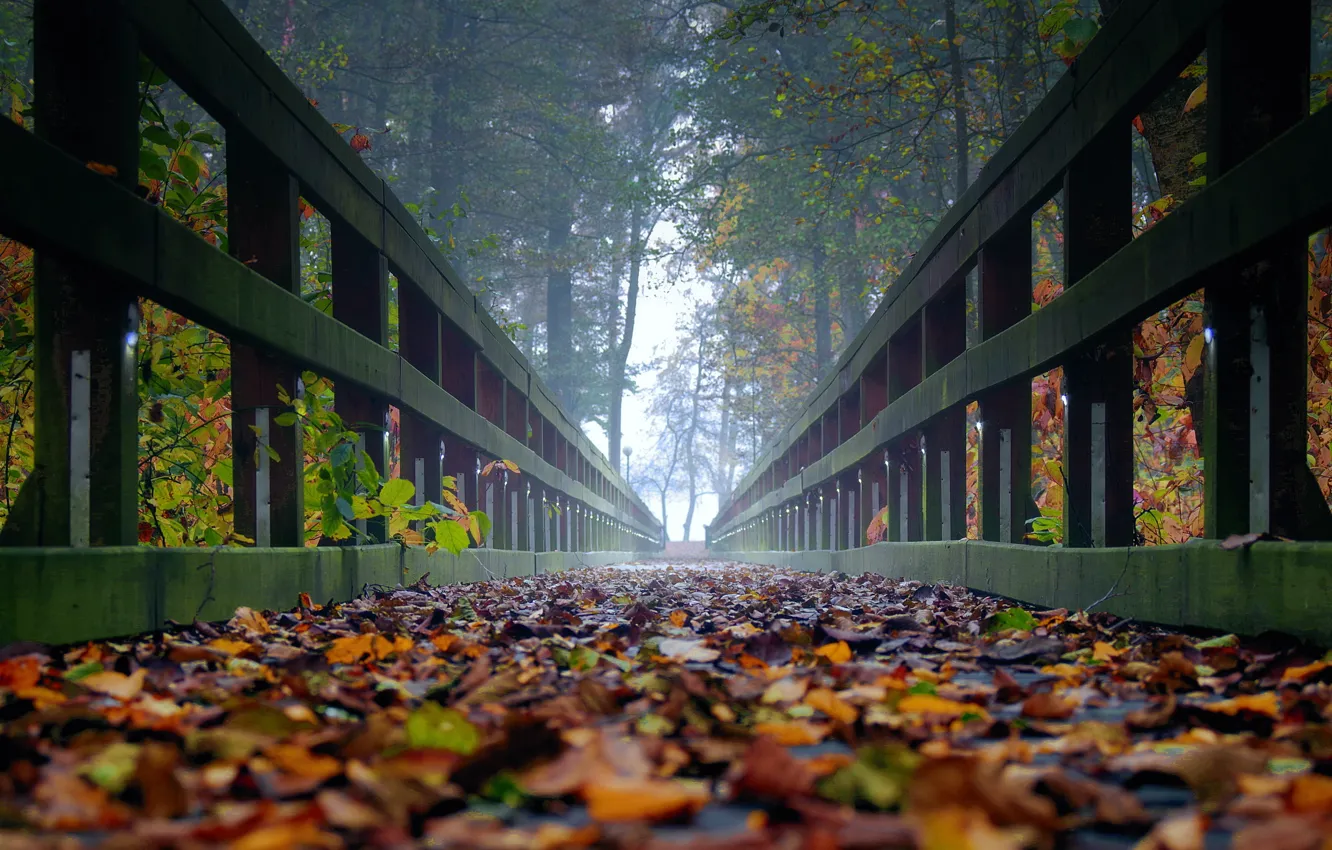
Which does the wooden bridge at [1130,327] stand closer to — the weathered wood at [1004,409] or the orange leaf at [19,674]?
the weathered wood at [1004,409]

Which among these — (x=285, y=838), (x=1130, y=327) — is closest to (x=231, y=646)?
(x=285, y=838)

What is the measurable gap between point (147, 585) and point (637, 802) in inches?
91.9

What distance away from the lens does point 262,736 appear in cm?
188

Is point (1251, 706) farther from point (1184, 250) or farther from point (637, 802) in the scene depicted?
point (1184, 250)

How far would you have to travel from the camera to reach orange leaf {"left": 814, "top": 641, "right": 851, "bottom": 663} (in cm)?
306

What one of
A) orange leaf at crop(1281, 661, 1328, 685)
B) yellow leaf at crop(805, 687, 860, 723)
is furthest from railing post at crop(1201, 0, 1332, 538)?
yellow leaf at crop(805, 687, 860, 723)

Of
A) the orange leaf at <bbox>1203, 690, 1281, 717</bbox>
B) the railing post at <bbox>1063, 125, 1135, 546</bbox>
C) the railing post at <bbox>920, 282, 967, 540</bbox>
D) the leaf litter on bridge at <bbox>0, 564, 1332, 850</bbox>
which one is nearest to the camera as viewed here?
the leaf litter on bridge at <bbox>0, 564, 1332, 850</bbox>

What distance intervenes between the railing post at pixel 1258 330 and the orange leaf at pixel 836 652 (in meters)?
1.10

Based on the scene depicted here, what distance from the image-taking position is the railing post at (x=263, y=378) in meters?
4.45

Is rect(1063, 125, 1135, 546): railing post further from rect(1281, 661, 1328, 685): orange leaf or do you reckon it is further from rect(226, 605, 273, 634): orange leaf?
rect(226, 605, 273, 634): orange leaf

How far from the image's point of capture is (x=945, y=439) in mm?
7195

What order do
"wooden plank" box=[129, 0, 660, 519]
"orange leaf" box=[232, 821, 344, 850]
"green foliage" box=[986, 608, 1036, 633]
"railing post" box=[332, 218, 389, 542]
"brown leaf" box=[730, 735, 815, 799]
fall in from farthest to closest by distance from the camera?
"railing post" box=[332, 218, 389, 542]
"green foliage" box=[986, 608, 1036, 633]
"wooden plank" box=[129, 0, 660, 519]
"brown leaf" box=[730, 735, 815, 799]
"orange leaf" box=[232, 821, 344, 850]

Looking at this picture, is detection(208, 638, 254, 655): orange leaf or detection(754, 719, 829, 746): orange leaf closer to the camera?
detection(754, 719, 829, 746): orange leaf

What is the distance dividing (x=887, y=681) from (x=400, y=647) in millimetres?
1405
